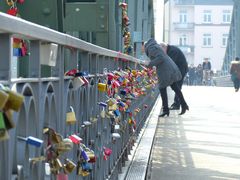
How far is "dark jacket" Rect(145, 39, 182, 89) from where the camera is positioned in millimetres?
12914

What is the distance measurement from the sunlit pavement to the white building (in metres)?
77.4

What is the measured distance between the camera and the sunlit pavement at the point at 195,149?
278 inches

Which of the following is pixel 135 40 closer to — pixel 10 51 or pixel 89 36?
pixel 89 36

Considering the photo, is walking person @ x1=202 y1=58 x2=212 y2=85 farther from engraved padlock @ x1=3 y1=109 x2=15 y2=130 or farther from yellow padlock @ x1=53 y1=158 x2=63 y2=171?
engraved padlock @ x1=3 y1=109 x2=15 y2=130

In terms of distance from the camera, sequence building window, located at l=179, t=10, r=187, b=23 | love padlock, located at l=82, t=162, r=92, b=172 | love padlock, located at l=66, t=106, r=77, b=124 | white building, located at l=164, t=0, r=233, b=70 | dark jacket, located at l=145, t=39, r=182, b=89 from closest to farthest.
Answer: love padlock, located at l=66, t=106, r=77, b=124, love padlock, located at l=82, t=162, r=92, b=172, dark jacket, located at l=145, t=39, r=182, b=89, white building, located at l=164, t=0, r=233, b=70, building window, located at l=179, t=10, r=187, b=23

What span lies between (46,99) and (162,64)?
34.3 ft

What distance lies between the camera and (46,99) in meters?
2.70

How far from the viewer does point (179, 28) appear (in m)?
93.2

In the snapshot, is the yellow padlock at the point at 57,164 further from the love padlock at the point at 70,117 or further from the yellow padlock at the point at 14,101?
the yellow padlock at the point at 14,101

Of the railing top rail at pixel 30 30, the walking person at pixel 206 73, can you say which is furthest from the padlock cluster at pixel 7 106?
the walking person at pixel 206 73

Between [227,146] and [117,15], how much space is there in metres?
2.85

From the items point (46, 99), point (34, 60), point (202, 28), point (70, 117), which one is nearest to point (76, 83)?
point (70, 117)

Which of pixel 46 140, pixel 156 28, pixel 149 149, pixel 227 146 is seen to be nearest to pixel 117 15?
pixel 149 149

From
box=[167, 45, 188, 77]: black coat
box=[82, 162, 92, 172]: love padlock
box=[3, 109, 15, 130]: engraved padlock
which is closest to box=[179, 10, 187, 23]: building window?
box=[167, 45, 188, 77]: black coat
